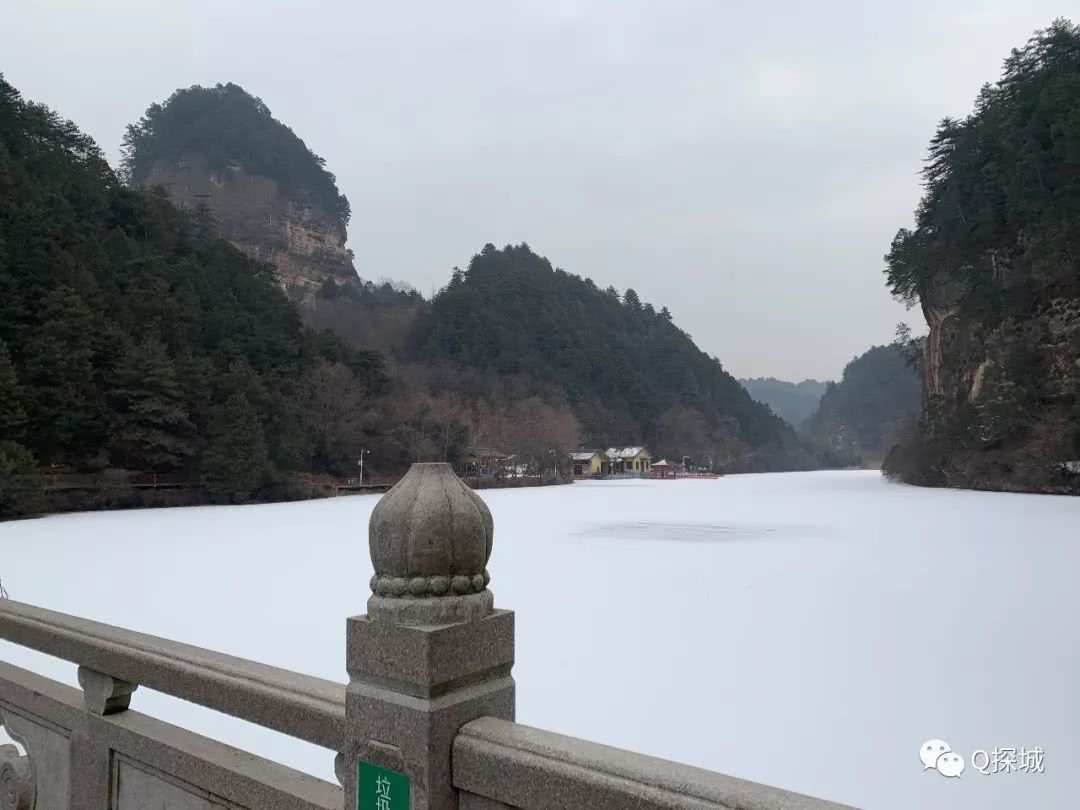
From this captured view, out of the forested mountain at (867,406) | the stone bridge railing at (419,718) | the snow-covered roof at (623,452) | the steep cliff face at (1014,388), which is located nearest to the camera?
the stone bridge railing at (419,718)

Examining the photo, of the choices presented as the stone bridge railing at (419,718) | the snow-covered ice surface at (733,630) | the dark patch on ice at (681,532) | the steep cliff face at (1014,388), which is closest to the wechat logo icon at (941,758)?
the snow-covered ice surface at (733,630)

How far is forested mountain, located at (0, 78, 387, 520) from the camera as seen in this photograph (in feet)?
62.1

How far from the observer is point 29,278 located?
20.0 metres

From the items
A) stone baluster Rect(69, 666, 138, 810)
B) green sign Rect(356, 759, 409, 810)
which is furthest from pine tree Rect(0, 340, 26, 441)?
green sign Rect(356, 759, 409, 810)

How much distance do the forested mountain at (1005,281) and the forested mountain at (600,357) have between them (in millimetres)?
32611

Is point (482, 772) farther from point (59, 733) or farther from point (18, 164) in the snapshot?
point (18, 164)

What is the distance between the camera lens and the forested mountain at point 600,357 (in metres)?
60.0

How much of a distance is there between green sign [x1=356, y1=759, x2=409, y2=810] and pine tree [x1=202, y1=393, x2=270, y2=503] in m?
21.9

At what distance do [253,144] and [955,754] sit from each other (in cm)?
7235

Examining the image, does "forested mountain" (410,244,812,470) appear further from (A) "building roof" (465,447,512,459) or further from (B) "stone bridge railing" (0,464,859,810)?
(B) "stone bridge railing" (0,464,859,810)

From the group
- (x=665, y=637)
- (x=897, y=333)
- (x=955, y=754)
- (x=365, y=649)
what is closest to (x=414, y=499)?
(x=365, y=649)

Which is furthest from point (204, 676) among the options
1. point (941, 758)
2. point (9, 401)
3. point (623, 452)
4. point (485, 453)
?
point (623, 452)

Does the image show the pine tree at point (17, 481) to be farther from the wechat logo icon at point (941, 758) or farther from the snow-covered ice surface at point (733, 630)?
the wechat logo icon at point (941, 758)

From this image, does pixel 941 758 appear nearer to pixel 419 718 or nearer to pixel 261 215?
pixel 419 718
